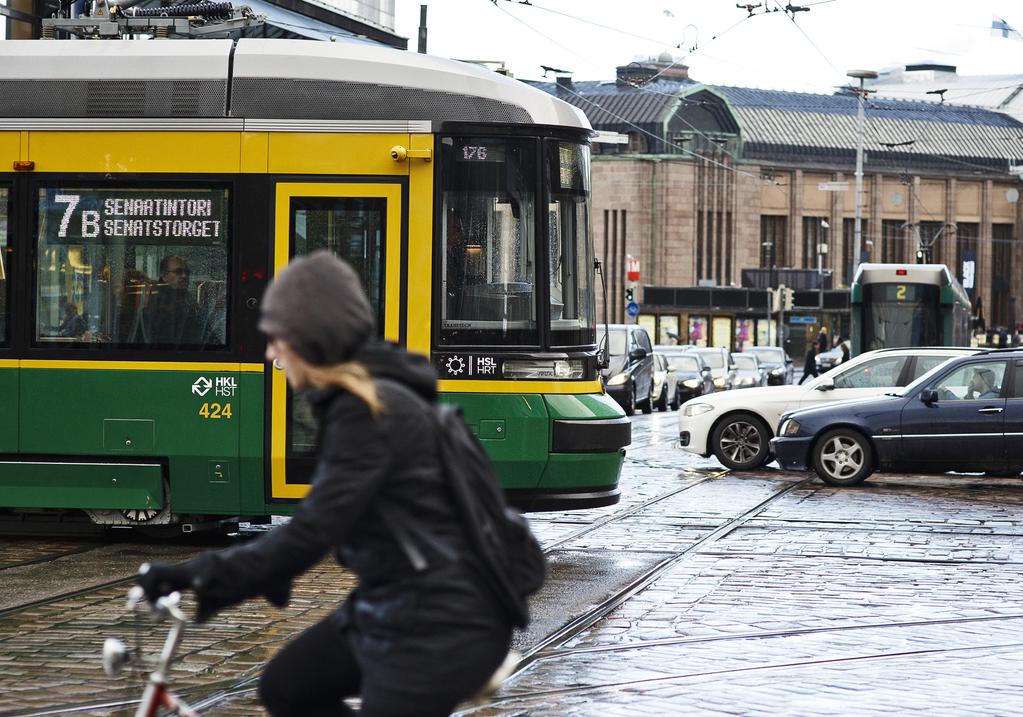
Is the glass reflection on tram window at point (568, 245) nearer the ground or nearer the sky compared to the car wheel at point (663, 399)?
nearer the sky

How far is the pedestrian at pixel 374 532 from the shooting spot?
3.32 m

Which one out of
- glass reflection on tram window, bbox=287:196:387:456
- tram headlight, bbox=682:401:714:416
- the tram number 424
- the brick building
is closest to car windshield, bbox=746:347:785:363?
tram headlight, bbox=682:401:714:416

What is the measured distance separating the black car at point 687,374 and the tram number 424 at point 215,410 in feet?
91.9

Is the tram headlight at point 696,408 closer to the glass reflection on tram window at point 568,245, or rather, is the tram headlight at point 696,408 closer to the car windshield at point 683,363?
the glass reflection on tram window at point 568,245

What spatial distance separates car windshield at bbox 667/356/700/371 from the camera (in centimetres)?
4025

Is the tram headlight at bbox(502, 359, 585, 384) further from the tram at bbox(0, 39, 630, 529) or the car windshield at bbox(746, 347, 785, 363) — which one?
the car windshield at bbox(746, 347, 785, 363)

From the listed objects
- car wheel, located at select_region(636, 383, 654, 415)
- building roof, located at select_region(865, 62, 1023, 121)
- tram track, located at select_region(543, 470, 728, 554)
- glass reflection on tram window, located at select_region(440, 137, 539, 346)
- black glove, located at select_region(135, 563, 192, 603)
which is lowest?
car wheel, located at select_region(636, 383, 654, 415)

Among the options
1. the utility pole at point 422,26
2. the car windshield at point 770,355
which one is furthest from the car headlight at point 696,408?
the car windshield at point 770,355

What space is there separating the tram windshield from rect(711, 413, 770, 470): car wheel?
573 inches

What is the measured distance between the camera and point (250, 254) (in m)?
10.9

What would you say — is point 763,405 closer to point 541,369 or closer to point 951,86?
point 541,369

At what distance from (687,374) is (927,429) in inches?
891

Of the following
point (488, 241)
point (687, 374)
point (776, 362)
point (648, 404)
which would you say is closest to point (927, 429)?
point (488, 241)

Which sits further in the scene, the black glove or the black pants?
the black pants
